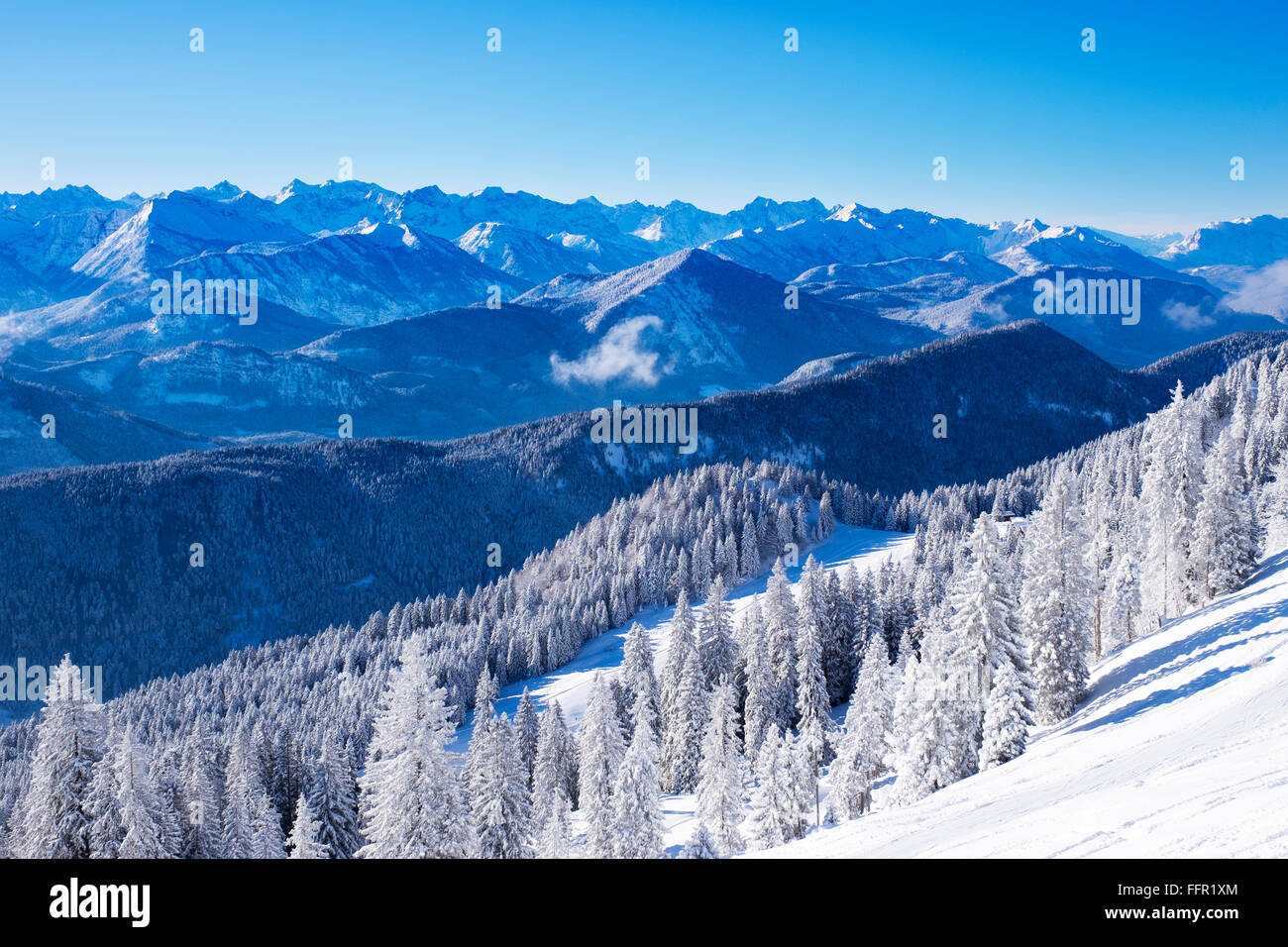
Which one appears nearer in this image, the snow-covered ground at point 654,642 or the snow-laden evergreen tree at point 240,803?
the snow-laden evergreen tree at point 240,803

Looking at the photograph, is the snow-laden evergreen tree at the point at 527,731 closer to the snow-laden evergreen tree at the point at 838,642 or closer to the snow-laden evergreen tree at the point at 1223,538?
the snow-laden evergreen tree at the point at 838,642

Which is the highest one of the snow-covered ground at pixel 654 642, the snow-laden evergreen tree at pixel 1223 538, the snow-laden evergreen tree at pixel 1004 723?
the snow-laden evergreen tree at pixel 1223 538

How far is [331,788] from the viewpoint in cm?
5506

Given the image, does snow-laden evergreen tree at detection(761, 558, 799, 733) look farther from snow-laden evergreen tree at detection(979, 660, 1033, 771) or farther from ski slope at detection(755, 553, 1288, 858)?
snow-laden evergreen tree at detection(979, 660, 1033, 771)

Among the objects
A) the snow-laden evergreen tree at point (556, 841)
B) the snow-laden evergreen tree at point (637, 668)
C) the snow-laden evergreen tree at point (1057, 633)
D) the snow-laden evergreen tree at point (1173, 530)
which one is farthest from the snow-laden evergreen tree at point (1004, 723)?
the snow-laden evergreen tree at point (637, 668)

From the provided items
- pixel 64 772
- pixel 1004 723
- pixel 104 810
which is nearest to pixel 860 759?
pixel 1004 723

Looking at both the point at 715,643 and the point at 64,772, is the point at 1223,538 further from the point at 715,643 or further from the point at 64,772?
the point at 64,772

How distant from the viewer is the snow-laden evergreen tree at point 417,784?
29094 millimetres

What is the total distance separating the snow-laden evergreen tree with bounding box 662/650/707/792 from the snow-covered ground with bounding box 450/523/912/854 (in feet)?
6.84

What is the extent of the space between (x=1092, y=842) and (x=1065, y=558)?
87.9 ft

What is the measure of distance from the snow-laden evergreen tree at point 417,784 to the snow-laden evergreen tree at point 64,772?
50.7 ft

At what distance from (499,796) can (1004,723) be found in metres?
26.8
